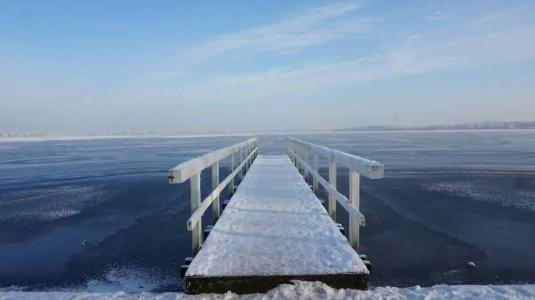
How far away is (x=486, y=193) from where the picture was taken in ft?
36.6

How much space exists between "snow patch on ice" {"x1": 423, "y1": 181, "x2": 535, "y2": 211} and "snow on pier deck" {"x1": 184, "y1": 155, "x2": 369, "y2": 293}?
515 centimetres

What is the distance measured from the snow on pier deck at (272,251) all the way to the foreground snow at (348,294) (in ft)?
0.35

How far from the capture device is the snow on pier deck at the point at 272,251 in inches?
149

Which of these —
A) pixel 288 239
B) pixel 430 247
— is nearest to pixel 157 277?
pixel 288 239

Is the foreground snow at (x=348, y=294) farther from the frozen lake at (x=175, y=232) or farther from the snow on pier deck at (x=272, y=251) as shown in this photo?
the frozen lake at (x=175, y=232)

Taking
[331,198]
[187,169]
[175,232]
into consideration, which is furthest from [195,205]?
[175,232]

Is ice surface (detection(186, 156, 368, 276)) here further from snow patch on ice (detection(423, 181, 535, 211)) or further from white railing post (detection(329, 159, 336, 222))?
snow patch on ice (detection(423, 181, 535, 211))

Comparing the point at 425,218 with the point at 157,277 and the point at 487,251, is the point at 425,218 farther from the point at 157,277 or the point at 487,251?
the point at 157,277

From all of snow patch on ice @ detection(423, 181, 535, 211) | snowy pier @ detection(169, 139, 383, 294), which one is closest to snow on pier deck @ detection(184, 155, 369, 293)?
snowy pier @ detection(169, 139, 383, 294)

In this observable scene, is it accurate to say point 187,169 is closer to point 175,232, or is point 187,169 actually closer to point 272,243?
point 272,243

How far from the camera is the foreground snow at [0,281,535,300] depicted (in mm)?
3566

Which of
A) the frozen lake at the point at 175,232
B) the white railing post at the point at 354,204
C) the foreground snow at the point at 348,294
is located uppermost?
the white railing post at the point at 354,204

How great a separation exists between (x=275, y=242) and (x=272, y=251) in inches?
13.5

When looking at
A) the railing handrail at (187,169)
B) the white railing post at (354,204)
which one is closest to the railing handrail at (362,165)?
the white railing post at (354,204)
